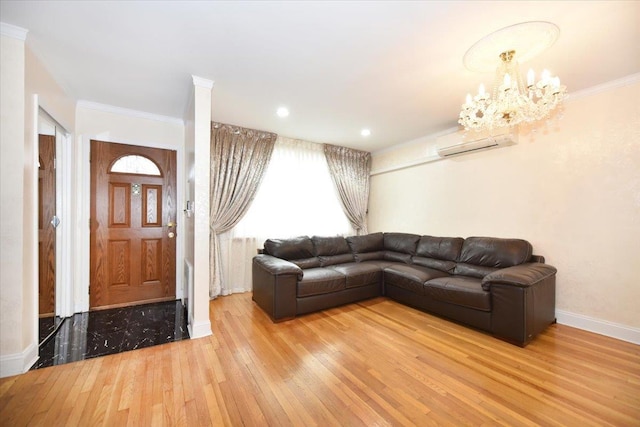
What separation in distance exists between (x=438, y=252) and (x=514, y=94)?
241cm

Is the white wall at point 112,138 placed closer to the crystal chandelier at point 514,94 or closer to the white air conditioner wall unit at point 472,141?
the crystal chandelier at point 514,94

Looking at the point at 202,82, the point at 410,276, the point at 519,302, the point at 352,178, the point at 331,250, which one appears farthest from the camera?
the point at 352,178

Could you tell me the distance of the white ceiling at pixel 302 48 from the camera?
1.69 metres

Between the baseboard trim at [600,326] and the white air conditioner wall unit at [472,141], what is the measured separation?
2.14m

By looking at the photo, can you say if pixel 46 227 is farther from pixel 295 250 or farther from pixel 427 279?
pixel 427 279

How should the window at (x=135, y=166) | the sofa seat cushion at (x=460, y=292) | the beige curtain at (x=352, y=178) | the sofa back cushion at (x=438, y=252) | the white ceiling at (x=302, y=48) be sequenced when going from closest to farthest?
the white ceiling at (x=302, y=48) < the sofa seat cushion at (x=460, y=292) < the window at (x=135, y=166) < the sofa back cushion at (x=438, y=252) < the beige curtain at (x=352, y=178)

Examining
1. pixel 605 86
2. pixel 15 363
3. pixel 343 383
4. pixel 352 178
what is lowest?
pixel 343 383

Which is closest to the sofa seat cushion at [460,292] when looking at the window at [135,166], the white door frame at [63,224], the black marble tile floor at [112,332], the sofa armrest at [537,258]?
the sofa armrest at [537,258]

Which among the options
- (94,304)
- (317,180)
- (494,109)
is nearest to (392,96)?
(494,109)

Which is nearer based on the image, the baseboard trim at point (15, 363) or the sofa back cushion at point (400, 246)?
the baseboard trim at point (15, 363)

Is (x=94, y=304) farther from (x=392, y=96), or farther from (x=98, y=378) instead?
(x=392, y=96)

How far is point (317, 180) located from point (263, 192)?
3.59 ft

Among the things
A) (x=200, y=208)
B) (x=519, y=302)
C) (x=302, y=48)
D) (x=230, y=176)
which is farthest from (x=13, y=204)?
(x=519, y=302)

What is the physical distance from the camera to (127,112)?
3307mm
